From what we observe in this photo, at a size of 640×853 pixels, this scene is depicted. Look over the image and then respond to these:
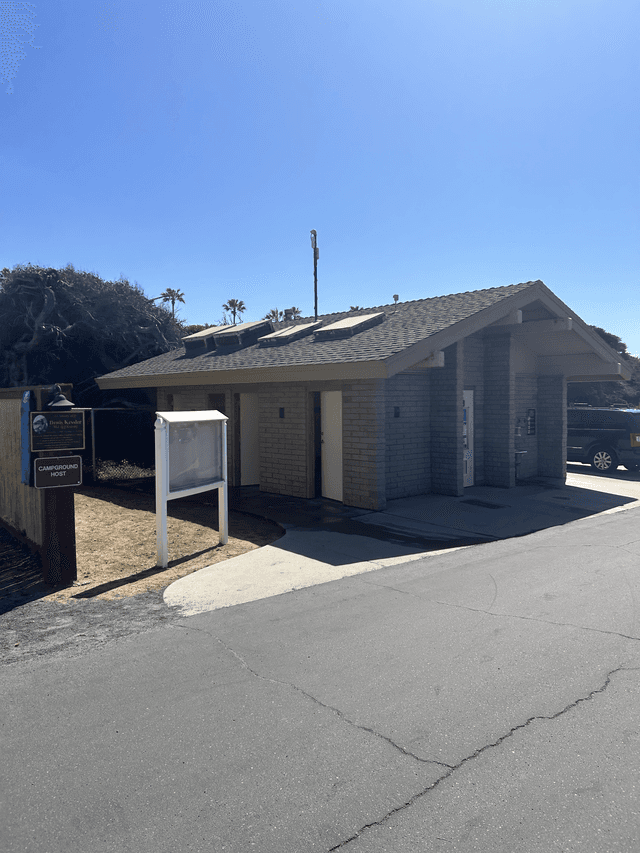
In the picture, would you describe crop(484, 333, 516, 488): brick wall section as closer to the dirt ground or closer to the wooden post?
the dirt ground

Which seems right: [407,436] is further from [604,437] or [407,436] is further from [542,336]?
[604,437]

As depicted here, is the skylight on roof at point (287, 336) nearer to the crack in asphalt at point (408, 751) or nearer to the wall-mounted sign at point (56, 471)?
the wall-mounted sign at point (56, 471)

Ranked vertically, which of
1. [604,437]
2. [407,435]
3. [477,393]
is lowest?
[604,437]

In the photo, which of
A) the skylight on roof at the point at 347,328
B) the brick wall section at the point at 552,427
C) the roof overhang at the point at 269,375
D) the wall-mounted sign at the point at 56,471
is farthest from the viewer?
the brick wall section at the point at 552,427

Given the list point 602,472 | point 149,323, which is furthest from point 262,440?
point 149,323

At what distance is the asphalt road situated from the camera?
2877 millimetres

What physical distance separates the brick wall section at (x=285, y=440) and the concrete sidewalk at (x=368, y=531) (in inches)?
19.0

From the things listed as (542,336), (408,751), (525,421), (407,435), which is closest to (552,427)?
(525,421)

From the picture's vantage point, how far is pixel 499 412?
14.6 meters

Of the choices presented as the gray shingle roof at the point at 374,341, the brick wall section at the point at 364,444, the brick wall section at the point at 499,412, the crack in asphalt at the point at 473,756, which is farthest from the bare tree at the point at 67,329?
the crack in asphalt at the point at 473,756

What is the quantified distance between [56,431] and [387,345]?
613 centimetres

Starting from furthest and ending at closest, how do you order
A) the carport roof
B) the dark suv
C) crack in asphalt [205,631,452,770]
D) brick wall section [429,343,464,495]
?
the dark suv
brick wall section [429,343,464,495]
the carport roof
crack in asphalt [205,631,452,770]

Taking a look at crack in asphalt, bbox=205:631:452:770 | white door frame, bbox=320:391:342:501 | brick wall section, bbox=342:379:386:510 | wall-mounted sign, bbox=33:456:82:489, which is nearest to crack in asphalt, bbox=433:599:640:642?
crack in asphalt, bbox=205:631:452:770

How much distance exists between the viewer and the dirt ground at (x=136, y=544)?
7000mm
